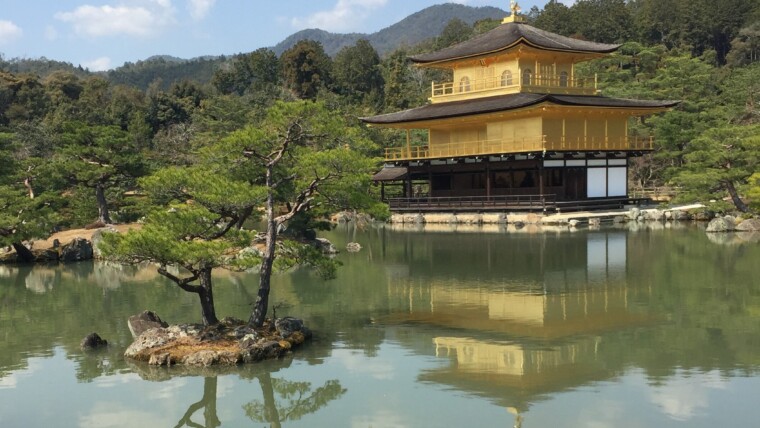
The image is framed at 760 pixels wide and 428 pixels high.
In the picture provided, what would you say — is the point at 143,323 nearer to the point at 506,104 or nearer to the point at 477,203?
the point at 477,203

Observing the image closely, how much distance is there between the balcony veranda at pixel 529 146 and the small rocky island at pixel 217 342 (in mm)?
24042

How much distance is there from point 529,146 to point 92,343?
2578 cm

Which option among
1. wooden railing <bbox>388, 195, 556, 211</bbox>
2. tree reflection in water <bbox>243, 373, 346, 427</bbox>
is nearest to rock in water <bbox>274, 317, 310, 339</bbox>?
tree reflection in water <bbox>243, 373, 346, 427</bbox>

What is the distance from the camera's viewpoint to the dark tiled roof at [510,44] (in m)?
36.9

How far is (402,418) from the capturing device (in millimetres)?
8266

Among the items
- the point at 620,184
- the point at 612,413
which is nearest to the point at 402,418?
the point at 612,413

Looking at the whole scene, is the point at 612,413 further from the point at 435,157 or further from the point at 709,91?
the point at 709,91

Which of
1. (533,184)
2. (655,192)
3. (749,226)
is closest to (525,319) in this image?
(749,226)

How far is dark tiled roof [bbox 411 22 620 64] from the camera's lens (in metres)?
36.9

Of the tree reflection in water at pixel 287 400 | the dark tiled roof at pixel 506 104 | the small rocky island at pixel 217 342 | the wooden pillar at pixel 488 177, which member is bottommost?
the tree reflection in water at pixel 287 400

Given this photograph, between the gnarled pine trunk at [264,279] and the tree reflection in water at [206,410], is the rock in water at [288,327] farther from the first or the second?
the tree reflection in water at [206,410]

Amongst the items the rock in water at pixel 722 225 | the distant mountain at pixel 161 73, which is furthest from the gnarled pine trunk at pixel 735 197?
the distant mountain at pixel 161 73

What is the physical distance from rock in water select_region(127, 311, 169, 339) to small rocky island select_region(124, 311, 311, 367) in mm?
42

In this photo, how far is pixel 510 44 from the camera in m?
36.1
